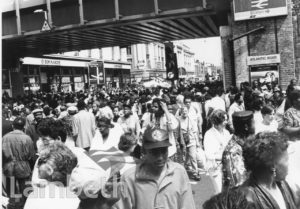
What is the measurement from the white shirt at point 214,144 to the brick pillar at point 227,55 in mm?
12332

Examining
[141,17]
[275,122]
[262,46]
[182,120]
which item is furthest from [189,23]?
[275,122]

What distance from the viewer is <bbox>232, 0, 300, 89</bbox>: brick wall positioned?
15.8m

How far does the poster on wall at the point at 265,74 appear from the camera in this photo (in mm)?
15648

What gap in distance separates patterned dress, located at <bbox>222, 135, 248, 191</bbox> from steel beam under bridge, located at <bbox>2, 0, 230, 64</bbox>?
44.2 ft

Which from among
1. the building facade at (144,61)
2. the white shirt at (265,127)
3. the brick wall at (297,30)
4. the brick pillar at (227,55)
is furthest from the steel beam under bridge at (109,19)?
the building facade at (144,61)

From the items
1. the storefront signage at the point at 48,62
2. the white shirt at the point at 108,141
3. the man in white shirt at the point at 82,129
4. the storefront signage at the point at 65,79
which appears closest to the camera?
the white shirt at the point at 108,141

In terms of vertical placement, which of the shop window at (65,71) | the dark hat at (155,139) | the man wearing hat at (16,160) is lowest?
the man wearing hat at (16,160)

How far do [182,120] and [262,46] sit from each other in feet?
28.3

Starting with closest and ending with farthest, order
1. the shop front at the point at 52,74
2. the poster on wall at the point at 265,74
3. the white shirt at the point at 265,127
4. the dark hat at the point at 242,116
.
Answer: the dark hat at the point at 242,116, the white shirt at the point at 265,127, the poster on wall at the point at 265,74, the shop front at the point at 52,74

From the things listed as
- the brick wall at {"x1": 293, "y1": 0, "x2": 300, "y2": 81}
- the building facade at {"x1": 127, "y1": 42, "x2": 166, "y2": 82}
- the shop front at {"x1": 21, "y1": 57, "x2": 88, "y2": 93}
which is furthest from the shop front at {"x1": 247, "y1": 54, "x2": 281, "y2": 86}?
the building facade at {"x1": 127, "y1": 42, "x2": 166, "y2": 82}

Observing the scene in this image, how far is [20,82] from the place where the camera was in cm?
3050

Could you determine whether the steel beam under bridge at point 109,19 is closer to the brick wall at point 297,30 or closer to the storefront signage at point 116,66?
the brick wall at point 297,30

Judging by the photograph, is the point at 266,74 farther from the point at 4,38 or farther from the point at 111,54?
the point at 111,54

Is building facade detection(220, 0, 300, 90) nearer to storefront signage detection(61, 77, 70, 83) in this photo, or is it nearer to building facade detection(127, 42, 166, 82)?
storefront signage detection(61, 77, 70, 83)
